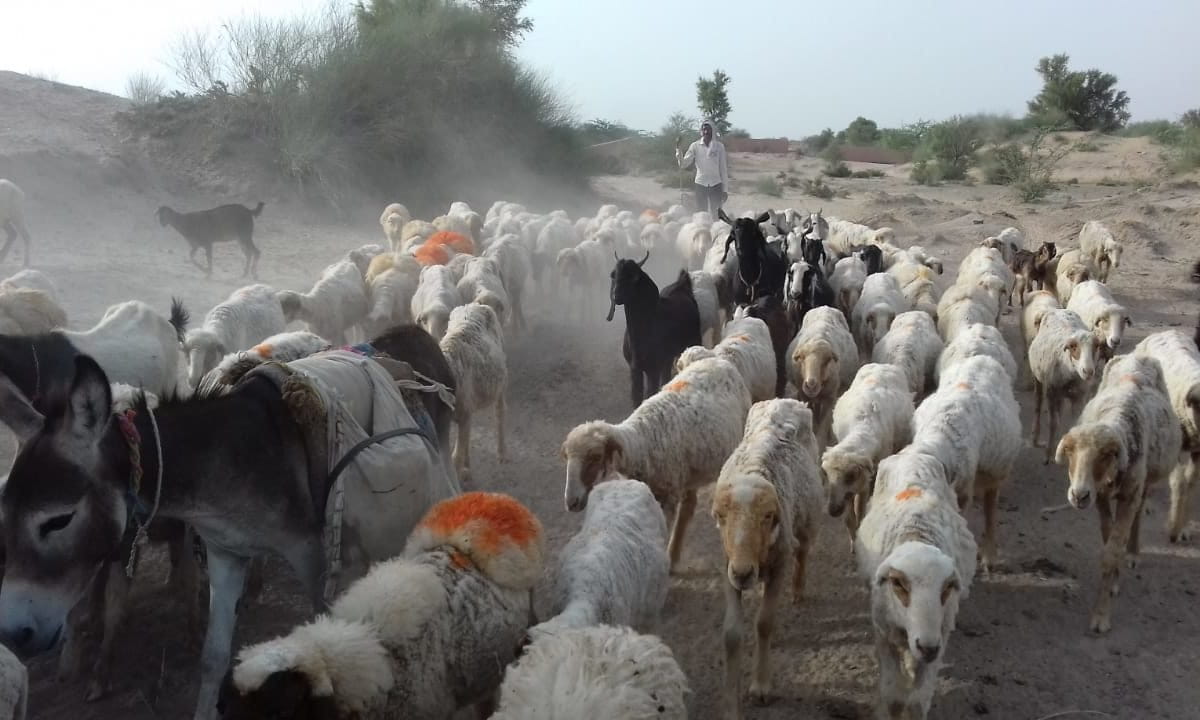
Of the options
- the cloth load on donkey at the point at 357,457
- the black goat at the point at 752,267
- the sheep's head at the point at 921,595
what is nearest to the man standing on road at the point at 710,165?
the black goat at the point at 752,267

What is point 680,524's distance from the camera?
6148mm

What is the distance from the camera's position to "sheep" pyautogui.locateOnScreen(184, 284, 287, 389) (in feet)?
24.4

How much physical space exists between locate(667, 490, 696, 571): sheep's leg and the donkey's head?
13.2 feet

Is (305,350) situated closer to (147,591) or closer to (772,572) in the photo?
(147,591)

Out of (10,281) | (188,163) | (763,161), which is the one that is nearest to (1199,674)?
(10,281)

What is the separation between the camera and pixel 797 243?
41.5 ft

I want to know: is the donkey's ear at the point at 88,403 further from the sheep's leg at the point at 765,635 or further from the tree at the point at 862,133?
the tree at the point at 862,133

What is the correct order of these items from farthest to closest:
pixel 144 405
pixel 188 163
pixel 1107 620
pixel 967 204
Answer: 1. pixel 967 204
2. pixel 188 163
3. pixel 1107 620
4. pixel 144 405

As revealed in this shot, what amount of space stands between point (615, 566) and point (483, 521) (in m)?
0.83

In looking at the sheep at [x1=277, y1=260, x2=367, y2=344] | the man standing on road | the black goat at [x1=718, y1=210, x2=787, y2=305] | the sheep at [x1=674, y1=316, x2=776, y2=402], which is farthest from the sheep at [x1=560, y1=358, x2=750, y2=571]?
the man standing on road

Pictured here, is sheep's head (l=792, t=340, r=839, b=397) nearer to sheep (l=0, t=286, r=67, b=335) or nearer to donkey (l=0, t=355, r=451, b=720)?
donkey (l=0, t=355, r=451, b=720)

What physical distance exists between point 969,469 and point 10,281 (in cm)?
949

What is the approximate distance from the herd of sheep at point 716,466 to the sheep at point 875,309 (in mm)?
46

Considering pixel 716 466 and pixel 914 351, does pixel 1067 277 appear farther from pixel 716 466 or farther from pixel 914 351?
pixel 716 466
